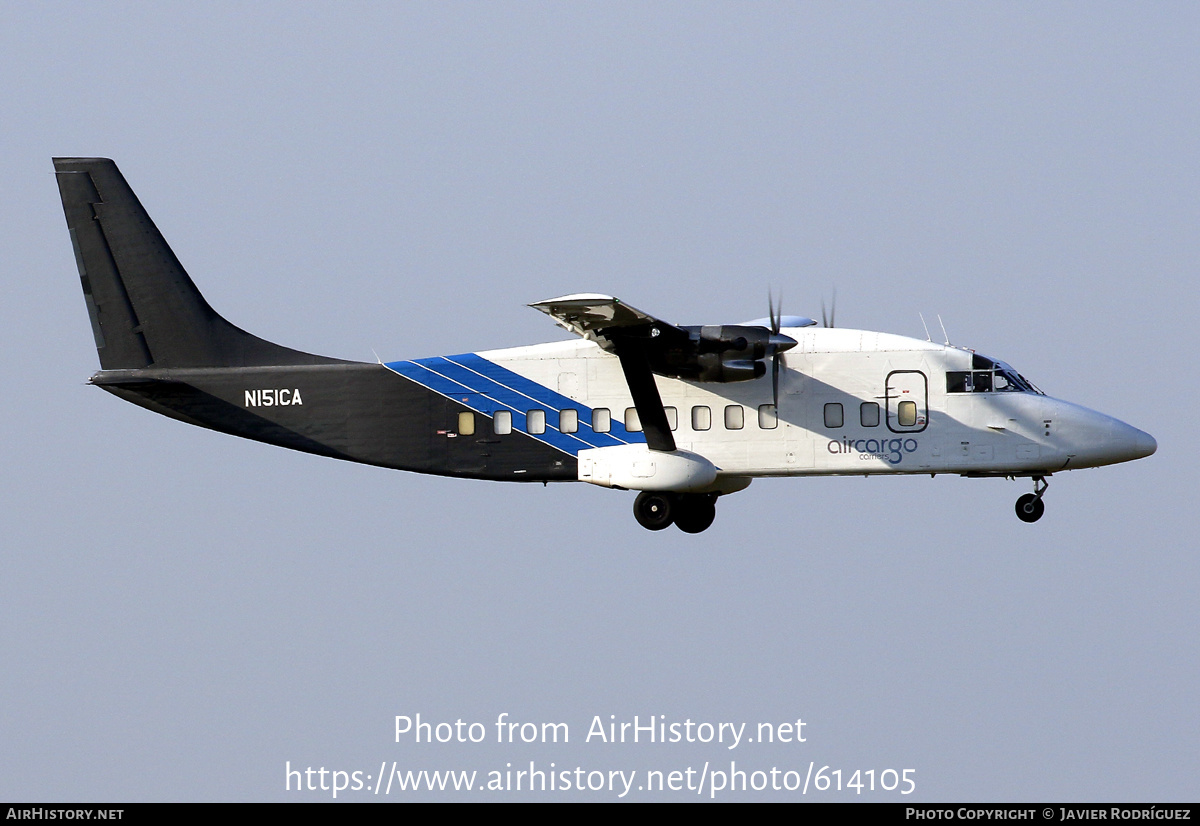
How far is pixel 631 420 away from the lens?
19.5m

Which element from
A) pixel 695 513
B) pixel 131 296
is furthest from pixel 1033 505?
pixel 131 296

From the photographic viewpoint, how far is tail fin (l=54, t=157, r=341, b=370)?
2059cm

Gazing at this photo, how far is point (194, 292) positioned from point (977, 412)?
1144cm

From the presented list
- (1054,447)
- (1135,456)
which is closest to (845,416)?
(1054,447)

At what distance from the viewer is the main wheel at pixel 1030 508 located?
19.5 m

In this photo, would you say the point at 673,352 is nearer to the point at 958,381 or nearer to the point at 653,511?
the point at 653,511

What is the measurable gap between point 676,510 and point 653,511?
56 cm

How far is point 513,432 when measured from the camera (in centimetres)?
1975

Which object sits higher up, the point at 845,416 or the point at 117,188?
the point at 117,188

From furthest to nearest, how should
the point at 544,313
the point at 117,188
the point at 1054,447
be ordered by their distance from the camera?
the point at 117,188, the point at 1054,447, the point at 544,313

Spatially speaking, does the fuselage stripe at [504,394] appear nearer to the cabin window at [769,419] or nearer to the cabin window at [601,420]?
the cabin window at [601,420]

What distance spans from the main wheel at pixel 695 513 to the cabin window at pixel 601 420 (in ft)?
5.53

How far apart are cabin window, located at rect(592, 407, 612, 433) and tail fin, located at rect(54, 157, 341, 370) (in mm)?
4104

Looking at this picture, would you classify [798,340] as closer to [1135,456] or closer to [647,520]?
[647,520]
